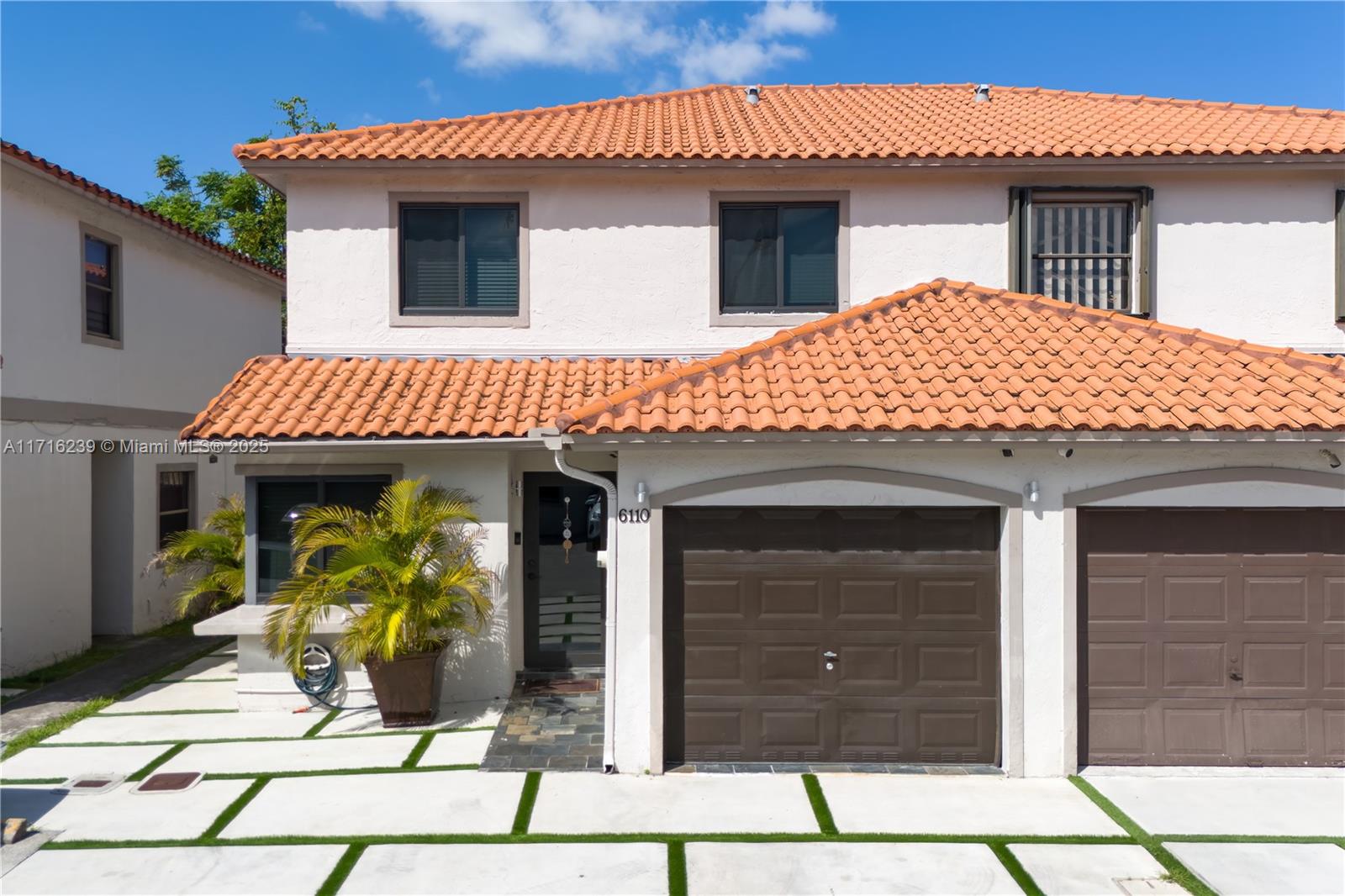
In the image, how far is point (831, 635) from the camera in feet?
25.7

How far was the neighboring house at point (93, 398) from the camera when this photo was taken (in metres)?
11.3

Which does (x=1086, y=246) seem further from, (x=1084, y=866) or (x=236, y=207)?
(x=236, y=207)

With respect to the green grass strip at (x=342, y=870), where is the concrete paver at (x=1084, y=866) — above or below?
above

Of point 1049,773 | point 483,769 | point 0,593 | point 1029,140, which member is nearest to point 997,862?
point 1049,773

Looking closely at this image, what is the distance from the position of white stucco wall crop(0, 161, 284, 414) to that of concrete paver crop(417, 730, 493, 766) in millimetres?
8196

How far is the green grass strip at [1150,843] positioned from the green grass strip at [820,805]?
7.84 ft

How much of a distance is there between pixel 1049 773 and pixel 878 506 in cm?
300

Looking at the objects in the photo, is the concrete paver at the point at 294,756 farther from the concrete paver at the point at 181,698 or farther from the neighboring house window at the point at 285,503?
the neighboring house window at the point at 285,503

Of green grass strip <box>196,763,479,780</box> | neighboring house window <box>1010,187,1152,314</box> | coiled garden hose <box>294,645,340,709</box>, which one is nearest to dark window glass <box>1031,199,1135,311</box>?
neighboring house window <box>1010,187,1152,314</box>

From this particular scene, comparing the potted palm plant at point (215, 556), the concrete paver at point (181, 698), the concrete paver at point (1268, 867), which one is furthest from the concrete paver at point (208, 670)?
the concrete paver at point (1268, 867)

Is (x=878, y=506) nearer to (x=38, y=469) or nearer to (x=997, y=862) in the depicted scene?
(x=997, y=862)

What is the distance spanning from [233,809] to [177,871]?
993mm

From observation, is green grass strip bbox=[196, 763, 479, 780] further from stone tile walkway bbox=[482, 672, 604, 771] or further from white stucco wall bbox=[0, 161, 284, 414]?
white stucco wall bbox=[0, 161, 284, 414]

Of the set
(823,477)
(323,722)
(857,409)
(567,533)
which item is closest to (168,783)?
(323,722)
